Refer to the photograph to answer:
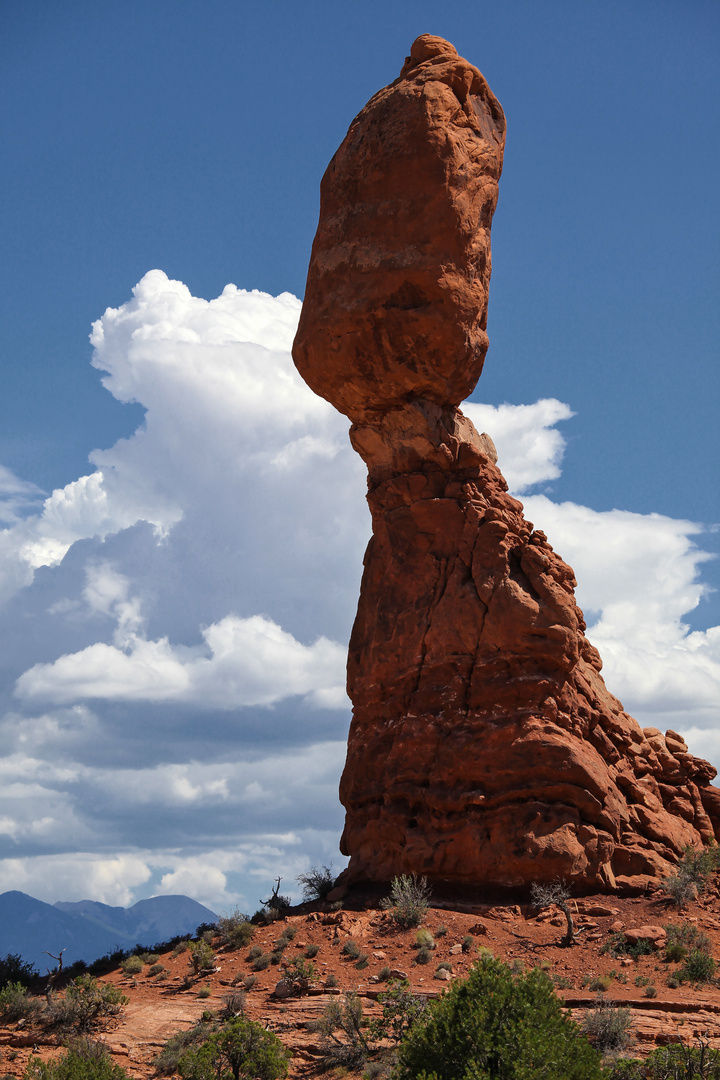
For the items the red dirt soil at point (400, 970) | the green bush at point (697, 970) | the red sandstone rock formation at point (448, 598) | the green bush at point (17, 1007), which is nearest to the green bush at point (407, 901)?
the red dirt soil at point (400, 970)

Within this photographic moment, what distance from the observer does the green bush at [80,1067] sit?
40.3 ft

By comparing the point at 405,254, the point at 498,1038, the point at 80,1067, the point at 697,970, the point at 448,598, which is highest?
the point at 405,254

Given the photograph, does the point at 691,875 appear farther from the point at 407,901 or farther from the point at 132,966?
the point at 132,966

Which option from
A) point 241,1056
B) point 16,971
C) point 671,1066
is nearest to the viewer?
point 671,1066

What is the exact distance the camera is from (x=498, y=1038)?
34.4ft

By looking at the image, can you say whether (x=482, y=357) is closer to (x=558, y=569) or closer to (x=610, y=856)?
(x=558, y=569)

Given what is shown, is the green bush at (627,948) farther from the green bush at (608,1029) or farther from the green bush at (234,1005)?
the green bush at (234,1005)

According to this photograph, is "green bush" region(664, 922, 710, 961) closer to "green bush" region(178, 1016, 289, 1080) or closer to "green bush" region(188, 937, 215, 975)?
"green bush" region(178, 1016, 289, 1080)

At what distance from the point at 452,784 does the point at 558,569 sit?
5.31 meters

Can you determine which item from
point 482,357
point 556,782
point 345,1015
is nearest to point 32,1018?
point 345,1015

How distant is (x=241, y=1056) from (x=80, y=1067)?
2049 millimetres

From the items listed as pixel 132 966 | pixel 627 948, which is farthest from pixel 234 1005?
pixel 627 948

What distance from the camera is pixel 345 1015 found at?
46.6 feet

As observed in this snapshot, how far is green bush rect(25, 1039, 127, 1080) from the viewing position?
484 inches
